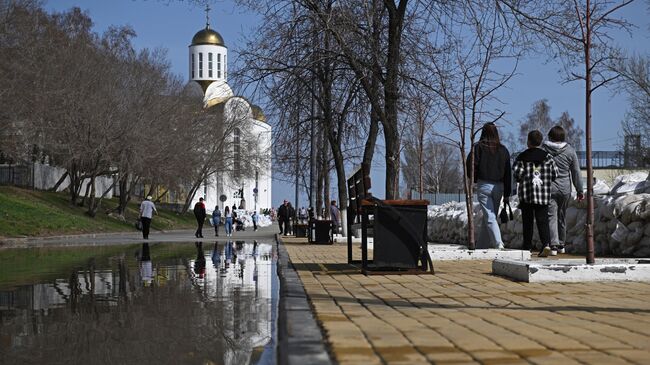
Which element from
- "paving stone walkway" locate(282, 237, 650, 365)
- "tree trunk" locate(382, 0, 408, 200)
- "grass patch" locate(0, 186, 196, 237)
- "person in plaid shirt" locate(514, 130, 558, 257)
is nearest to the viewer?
"paving stone walkway" locate(282, 237, 650, 365)

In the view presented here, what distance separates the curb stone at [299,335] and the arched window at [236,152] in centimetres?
6786

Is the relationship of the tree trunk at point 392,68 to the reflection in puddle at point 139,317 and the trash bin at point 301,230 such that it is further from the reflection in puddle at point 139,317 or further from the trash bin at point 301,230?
the trash bin at point 301,230

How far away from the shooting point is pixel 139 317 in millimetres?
7723

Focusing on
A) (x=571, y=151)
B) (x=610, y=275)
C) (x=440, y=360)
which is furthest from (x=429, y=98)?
(x=440, y=360)

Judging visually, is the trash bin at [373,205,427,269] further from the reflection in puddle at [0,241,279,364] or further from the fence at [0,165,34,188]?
the fence at [0,165,34,188]

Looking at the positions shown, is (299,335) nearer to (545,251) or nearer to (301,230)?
(545,251)

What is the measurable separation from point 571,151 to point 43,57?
33697 mm

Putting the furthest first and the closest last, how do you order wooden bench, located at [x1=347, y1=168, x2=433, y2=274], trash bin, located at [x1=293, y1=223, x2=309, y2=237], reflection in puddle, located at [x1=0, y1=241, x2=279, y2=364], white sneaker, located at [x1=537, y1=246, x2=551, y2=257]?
trash bin, located at [x1=293, y1=223, x2=309, y2=237] < white sneaker, located at [x1=537, y1=246, x2=551, y2=257] < wooden bench, located at [x1=347, y1=168, x2=433, y2=274] < reflection in puddle, located at [x1=0, y1=241, x2=279, y2=364]

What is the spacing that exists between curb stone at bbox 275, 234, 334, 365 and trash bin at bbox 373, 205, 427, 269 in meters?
2.38

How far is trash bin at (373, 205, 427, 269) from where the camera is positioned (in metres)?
10.2

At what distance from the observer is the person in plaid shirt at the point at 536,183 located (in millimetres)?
12453

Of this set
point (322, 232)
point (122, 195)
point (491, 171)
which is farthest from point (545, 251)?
point (122, 195)

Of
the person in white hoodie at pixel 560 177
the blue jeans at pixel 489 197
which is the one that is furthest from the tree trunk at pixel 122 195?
the person in white hoodie at pixel 560 177

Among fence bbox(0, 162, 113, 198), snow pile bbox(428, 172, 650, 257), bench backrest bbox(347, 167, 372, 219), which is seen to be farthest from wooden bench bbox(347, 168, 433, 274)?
fence bbox(0, 162, 113, 198)
